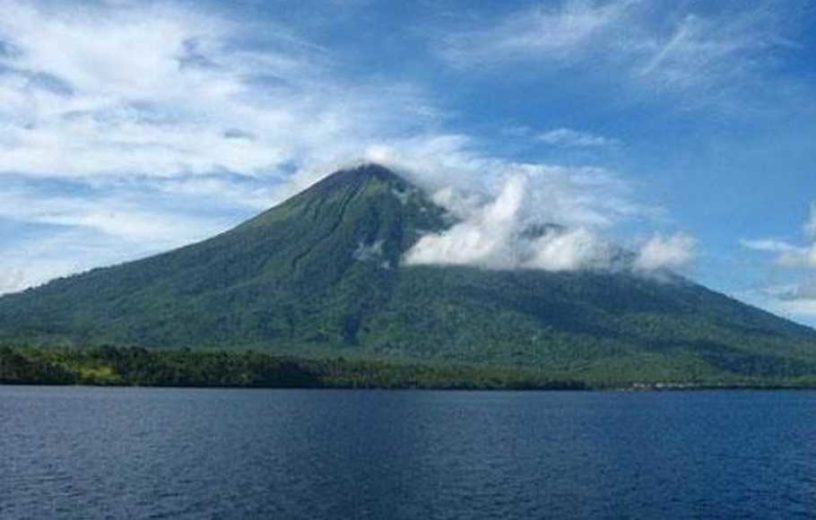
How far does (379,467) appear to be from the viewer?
3703 inches

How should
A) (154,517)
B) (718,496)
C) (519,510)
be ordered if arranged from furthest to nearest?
(718,496)
(519,510)
(154,517)

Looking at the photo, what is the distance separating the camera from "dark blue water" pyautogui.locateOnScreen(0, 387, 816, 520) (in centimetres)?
7106

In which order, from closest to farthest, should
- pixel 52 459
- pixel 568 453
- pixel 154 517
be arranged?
pixel 154 517 → pixel 52 459 → pixel 568 453

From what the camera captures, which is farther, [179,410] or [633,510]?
[179,410]

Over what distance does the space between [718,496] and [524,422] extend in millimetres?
80713

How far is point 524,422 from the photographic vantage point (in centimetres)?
16200

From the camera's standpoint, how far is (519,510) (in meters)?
71.3

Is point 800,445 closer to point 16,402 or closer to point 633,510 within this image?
point 633,510

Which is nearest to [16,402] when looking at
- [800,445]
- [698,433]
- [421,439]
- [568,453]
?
[421,439]

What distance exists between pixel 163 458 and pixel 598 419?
102 meters

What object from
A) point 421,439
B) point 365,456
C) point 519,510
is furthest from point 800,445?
point 519,510

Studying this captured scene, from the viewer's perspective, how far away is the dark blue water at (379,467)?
71062mm

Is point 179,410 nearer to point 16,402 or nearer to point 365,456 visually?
point 16,402

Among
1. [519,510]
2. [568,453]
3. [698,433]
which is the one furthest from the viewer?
[698,433]
